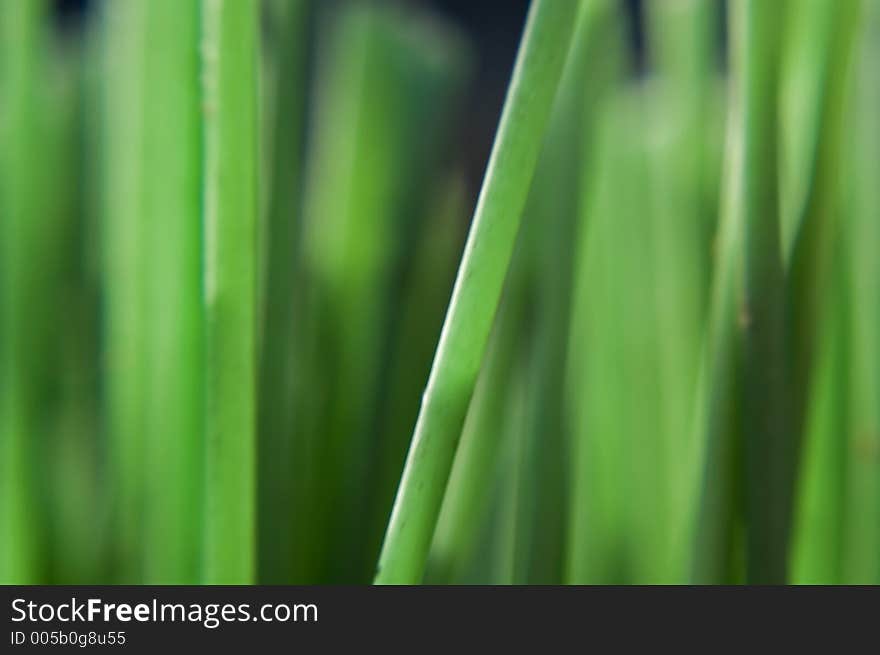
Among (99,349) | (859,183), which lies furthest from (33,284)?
(859,183)

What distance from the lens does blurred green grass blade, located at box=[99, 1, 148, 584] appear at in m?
0.21

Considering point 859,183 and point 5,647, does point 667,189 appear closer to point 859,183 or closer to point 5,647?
point 859,183

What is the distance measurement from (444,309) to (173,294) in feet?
0.33

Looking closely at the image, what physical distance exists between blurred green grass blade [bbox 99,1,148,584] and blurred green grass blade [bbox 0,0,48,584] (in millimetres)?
19

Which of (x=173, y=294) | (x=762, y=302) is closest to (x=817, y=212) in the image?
(x=762, y=302)

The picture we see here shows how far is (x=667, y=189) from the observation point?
0.28 m

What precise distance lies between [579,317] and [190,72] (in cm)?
15

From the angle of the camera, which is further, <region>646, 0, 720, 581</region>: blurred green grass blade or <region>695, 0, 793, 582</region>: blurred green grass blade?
<region>646, 0, 720, 581</region>: blurred green grass blade

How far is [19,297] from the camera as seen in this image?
0.21m

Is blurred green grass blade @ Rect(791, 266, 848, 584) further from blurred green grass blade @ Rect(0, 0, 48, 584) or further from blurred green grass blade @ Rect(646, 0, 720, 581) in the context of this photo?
blurred green grass blade @ Rect(0, 0, 48, 584)

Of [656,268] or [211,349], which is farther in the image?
[656,268]

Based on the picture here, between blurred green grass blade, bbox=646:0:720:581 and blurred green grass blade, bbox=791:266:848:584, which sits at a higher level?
blurred green grass blade, bbox=646:0:720:581

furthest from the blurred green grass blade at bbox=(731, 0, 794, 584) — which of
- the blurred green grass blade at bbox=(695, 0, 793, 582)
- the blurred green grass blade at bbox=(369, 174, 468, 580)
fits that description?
the blurred green grass blade at bbox=(369, 174, 468, 580)

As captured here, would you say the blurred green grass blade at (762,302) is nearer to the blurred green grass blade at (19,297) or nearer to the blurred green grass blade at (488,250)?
the blurred green grass blade at (488,250)
